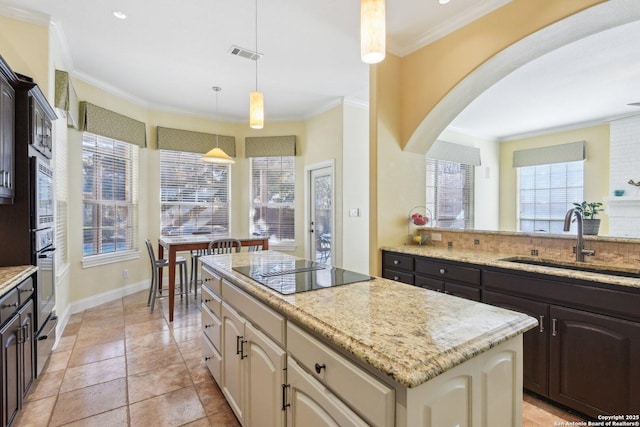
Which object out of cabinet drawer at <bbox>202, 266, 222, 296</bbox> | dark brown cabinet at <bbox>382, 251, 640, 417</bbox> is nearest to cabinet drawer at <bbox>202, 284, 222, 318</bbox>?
cabinet drawer at <bbox>202, 266, 222, 296</bbox>

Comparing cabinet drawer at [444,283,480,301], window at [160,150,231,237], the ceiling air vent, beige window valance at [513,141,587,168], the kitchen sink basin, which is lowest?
cabinet drawer at [444,283,480,301]

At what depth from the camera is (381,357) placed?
2.66 feet

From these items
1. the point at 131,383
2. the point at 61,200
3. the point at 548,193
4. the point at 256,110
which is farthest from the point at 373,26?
the point at 548,193

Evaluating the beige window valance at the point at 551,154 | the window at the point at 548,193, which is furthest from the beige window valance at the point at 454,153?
the window at the point at 548,193

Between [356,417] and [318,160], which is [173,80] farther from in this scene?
[356,417]

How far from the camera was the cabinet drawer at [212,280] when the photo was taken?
1985mm

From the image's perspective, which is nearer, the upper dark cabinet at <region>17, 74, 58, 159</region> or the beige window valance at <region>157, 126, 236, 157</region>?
the upper dark cabinet at <region>17, 74, 58, 159</region>

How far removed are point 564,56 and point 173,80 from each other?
462 centimetres

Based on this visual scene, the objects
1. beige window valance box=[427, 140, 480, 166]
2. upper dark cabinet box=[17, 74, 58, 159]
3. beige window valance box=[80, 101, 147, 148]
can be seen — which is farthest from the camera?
beige window valance box=[427, 140, 480, 166]

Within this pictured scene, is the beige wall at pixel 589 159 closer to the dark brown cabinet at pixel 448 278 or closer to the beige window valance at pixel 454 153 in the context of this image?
the beige window valance at pixel 454 153

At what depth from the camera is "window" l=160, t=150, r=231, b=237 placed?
512 cm

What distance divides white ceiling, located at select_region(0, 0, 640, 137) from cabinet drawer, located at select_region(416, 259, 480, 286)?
212 centimetres

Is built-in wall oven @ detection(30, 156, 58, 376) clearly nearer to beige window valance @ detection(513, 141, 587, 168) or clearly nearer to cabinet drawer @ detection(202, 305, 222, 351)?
cabinet drawer @ detection(202, 305, 222, 351)

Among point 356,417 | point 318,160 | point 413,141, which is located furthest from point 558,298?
point 318,160
